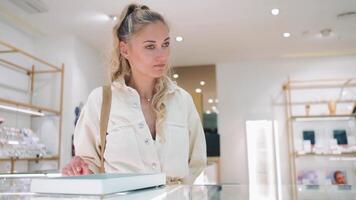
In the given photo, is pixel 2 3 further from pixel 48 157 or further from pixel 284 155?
pixel 284 155

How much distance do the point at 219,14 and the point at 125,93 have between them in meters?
2.97

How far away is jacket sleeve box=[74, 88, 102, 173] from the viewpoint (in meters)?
1.01

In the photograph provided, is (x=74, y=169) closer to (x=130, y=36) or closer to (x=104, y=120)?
(x=104, y=120)

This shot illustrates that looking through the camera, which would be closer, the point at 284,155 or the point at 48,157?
the point at 48,157

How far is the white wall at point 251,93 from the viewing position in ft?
18.1

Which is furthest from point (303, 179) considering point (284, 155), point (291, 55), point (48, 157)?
point (48, 157)

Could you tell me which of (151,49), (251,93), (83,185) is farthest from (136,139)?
(251,93)

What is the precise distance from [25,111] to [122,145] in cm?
330

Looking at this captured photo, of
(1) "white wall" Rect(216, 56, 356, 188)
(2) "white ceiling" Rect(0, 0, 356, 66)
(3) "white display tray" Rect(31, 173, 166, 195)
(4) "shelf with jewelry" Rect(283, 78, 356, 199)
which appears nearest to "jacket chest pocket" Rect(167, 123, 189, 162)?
(3) "white display tray" Rect(31, 173, 166, 195)

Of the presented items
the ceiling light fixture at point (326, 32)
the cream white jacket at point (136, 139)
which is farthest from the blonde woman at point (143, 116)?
the ceiling light fixture at point (326, 32)

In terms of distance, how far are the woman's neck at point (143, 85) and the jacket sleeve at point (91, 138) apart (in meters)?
0.13

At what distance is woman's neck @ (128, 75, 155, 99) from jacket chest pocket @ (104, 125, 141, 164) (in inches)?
6.7

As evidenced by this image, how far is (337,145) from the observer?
203 inches

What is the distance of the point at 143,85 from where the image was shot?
1105 mm
